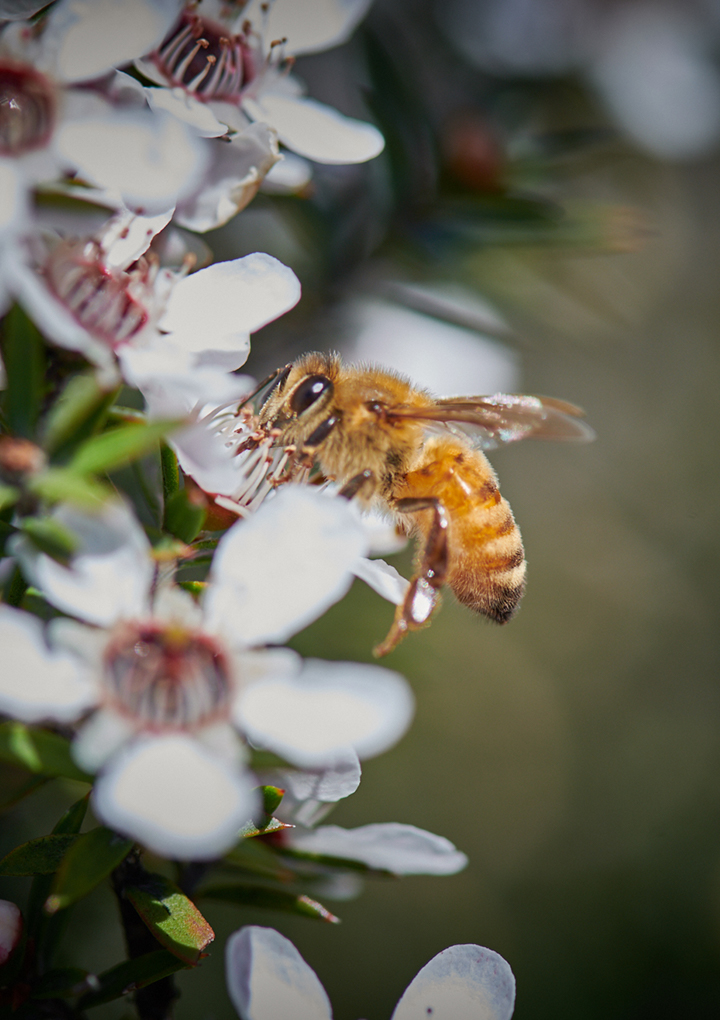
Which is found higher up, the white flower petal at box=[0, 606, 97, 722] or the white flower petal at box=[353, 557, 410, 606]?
the white flower petal at box=[0, 606, 97, 722]

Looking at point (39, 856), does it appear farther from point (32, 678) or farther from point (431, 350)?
point (431, 350)

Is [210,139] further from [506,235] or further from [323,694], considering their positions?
[506,235]

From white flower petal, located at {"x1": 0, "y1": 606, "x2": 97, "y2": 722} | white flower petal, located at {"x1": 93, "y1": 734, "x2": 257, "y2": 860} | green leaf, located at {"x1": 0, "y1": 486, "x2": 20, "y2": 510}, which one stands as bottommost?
white flower petal, located at {"x1": 93, "y1": 734, "x2": 257, "y2": 860}

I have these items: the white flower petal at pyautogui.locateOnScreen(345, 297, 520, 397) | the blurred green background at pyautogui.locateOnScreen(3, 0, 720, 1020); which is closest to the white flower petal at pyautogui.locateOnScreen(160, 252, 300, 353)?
the blurred green background at pyautogui.locateOnScreen(3, 0, 720, 1020)

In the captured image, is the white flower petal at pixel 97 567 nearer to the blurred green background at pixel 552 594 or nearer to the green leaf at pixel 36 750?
the green leaf at pixel 36 750

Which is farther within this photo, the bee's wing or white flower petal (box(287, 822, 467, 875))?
the bee's wing

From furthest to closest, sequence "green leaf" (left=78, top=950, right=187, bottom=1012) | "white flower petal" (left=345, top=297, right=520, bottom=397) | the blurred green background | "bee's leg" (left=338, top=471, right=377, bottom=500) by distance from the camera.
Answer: "white flower petal" (left=345, top=297, right=520, bottom=397) → the blurred green background → "bee's leg" (left=338, top=471, right=377, bottom=500) → "green leaf" (left=78, top=950, right=187, bottom=1012)

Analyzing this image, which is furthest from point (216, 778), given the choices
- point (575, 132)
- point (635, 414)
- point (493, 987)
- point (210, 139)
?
point (635, 414)

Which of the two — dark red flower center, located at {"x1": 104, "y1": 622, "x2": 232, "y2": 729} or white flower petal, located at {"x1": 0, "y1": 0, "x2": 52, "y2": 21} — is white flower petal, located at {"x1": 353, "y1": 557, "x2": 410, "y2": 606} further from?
white flower petal, located at {"x1": 0, "y1": 0, "x2": 52, "y2": 21}
